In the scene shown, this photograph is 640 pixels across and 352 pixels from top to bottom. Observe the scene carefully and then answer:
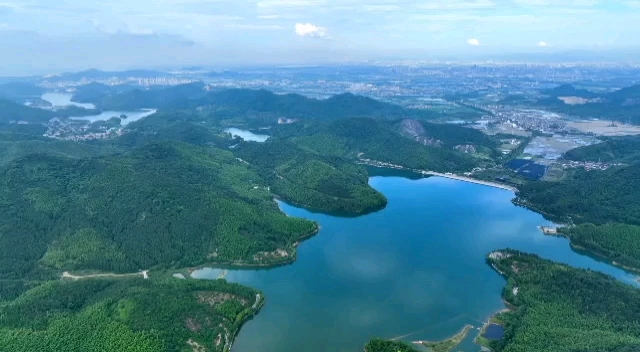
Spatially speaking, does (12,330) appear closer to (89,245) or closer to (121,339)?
(121,339)

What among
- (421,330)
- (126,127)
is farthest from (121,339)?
(126,127)

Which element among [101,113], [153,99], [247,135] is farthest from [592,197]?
[153,99]

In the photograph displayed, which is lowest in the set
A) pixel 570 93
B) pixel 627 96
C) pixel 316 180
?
pixel 316 180

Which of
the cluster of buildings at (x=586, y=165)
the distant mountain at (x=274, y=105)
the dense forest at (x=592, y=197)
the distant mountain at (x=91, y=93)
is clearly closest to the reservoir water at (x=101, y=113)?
the distant mountain at (x=91, y=93)

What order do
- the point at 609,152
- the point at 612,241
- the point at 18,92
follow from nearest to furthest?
the point at 612,241
the point at 609,152
the point at 18,92

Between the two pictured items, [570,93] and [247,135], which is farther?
[570,93]

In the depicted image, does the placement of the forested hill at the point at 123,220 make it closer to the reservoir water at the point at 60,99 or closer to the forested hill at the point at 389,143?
the forested hill at the point at 389,143

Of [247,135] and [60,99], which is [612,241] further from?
[60,99]
